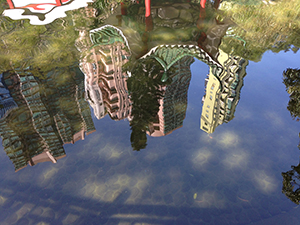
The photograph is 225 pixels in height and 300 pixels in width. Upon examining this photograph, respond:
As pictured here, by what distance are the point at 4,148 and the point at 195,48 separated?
10.8 metres

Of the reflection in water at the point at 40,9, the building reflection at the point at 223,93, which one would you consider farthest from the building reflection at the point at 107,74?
the reflection in water at the point at 40,9

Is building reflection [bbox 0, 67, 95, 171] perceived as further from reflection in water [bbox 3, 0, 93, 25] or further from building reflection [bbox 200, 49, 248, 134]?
reflection in water [bbox 3, 0, 93, 25]

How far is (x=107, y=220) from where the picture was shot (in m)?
6.23

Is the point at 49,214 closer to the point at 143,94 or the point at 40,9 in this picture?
the point at 143,94

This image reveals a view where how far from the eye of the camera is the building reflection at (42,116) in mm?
8148

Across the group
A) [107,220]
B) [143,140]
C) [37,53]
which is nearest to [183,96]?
[143,140]

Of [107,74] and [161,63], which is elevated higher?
[161,63]

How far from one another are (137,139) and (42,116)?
4.40 m

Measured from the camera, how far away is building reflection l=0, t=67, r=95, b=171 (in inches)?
321

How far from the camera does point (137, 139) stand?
27.7ft

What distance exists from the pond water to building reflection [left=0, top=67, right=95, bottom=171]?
1.8 inches

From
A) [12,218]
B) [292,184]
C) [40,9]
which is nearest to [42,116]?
[12,218]

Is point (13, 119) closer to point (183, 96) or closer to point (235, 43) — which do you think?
point (183, 96)

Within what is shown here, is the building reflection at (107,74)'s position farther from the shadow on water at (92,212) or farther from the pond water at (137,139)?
the shadow on water at (92,212)
